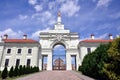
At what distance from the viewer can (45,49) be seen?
138ft

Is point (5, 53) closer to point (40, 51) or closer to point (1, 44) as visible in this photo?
point (1, 44)

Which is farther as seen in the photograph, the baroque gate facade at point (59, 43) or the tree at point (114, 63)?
the baroque gate facade at point (59, 43)

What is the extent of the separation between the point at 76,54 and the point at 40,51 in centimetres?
1080

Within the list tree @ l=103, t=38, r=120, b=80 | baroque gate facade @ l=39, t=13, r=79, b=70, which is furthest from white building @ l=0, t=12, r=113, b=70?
tree @ l=103, t=38, r=120, b=80

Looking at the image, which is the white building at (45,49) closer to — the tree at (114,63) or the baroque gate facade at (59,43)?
the baroque gate facade at (59,43)

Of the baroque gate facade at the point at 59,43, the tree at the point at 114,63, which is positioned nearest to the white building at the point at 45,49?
the baroque gate facade at the point at 59,43

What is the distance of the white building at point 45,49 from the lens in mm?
39688

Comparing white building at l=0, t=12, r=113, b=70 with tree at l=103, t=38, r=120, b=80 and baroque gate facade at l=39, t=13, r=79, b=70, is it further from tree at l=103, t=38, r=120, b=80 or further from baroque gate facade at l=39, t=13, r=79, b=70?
tree at l=103, t=38, r=120, b=80

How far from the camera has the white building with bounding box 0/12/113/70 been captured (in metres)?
39.7

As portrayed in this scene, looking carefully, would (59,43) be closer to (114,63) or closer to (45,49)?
(45,49)

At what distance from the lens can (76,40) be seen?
43438mm

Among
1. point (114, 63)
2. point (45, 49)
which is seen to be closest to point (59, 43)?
point (45, 49)

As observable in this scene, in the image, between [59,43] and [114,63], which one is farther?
[59,43]

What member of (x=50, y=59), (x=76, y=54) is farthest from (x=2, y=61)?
(x=76, y=54)
